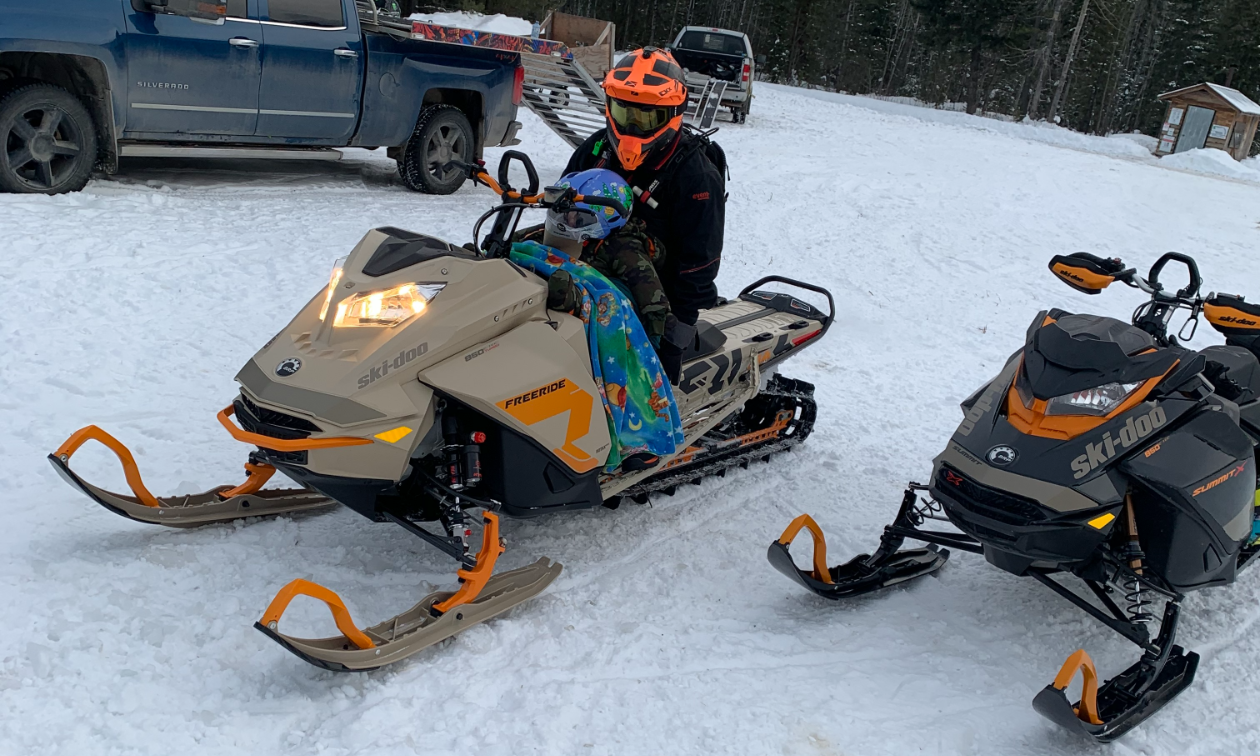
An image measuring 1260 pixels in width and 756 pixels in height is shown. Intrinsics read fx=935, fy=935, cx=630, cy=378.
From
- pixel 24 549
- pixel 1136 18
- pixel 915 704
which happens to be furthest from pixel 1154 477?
pixel 1136 18

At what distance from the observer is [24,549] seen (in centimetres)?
328

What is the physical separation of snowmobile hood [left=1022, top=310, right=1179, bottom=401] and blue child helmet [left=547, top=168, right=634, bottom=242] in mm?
1622

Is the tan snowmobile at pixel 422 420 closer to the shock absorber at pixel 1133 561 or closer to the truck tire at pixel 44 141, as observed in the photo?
the shock absorber at pixel 1133 561

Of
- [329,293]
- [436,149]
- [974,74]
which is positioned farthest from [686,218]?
[974,74]

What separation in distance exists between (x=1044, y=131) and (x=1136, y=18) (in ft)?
84.0

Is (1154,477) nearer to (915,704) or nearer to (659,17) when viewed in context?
(915,704)

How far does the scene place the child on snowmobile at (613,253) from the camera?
3568 mm

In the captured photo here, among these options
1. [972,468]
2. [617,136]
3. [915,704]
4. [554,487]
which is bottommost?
[915,704]

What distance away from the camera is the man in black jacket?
3943 mm

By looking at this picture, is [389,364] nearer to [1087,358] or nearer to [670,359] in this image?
[670,359]

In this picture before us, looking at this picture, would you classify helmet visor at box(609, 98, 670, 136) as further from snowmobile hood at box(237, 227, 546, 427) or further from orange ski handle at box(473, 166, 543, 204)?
snowmobile hood at box(237, 227, 546, 427)

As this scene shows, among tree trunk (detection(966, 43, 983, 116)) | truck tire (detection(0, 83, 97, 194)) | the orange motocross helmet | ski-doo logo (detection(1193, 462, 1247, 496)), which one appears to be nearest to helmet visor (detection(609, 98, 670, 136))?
the orange motocross helmet

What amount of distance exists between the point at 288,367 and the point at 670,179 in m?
1.85

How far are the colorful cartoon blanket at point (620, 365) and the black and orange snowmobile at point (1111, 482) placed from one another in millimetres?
715
